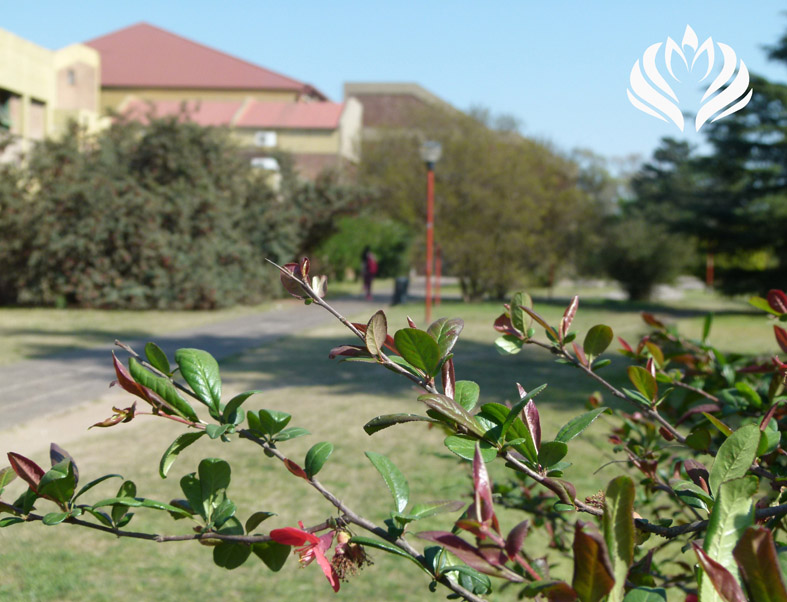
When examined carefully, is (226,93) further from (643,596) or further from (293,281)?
(643,596)

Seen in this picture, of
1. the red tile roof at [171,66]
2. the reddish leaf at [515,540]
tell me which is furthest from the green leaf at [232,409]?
the red tile roof at [171,66]

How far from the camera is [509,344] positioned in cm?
136

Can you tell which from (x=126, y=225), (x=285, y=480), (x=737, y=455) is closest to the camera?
(x=737, y=455)

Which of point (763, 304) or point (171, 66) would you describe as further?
point (171, 66)

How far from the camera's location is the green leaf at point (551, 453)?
3.11 feet

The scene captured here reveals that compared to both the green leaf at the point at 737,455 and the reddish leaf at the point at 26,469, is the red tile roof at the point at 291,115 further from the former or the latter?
the green leaf at the point at 737,455

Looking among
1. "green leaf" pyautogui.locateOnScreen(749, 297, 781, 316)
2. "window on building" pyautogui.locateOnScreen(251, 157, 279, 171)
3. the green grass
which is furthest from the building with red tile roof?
"green leaf" pyautogui.locateOnScreen(749, 297, 781, 316)

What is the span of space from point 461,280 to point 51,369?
13.6m

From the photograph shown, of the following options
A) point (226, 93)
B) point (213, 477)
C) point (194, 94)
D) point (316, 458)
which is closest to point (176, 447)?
point (213, 477)

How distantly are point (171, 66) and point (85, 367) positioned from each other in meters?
35.8

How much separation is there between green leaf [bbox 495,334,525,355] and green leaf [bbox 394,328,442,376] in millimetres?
375

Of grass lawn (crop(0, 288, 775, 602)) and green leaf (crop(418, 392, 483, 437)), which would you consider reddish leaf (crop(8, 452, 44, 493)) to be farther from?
grass lawn (crop(0, 288, 775, 602))

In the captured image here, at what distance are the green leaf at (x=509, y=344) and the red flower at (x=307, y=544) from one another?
51cm

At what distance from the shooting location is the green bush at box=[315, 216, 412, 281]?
79.4 feet
